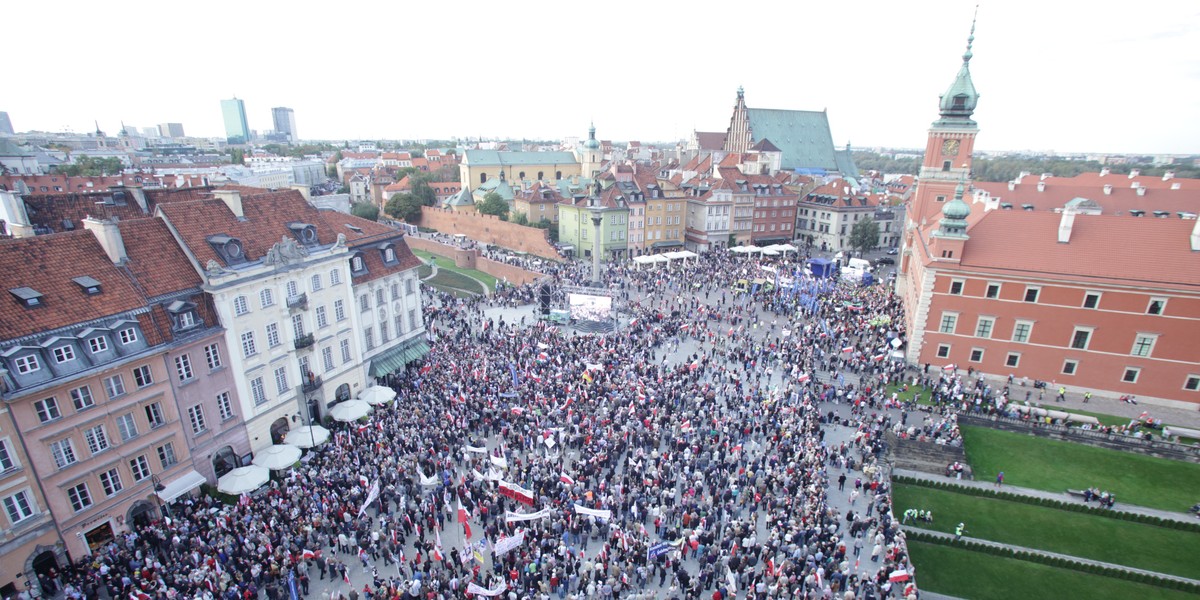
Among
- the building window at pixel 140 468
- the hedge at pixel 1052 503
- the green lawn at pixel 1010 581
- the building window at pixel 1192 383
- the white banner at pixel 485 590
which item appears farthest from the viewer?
the building window at pixel 1192 383

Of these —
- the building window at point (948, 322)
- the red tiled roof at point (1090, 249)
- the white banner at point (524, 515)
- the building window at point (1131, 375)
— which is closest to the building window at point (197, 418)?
the white banner at point (524, 515)

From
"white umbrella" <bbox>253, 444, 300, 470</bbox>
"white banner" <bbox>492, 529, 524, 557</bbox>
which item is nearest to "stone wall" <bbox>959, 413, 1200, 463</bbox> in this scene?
"white banner" <bbox>492, 529, 524, 557</bbox>

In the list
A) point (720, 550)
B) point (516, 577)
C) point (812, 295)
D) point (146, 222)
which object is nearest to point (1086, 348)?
point (812, 295)

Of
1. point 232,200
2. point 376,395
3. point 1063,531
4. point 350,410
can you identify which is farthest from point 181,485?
point 1063,531

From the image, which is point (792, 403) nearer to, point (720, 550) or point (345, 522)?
point (720, 550)

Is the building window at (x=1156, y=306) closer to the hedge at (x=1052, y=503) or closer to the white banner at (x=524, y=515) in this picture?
the hedge at (x=1052, y=503)
